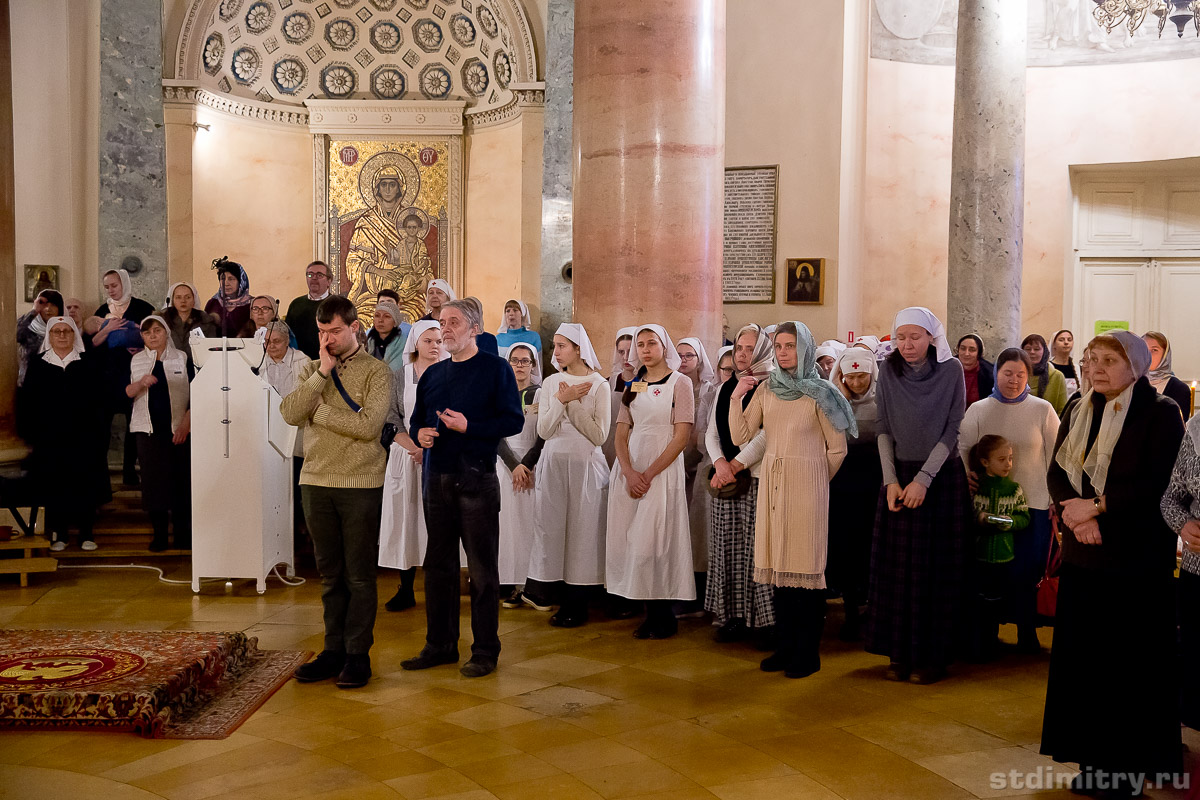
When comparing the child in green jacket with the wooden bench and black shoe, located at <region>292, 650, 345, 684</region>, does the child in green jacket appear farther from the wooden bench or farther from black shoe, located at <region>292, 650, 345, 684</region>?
the wooden bench

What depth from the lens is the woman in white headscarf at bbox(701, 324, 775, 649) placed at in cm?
562

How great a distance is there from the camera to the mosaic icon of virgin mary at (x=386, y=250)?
48.5ft

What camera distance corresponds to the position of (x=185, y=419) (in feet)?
25.3

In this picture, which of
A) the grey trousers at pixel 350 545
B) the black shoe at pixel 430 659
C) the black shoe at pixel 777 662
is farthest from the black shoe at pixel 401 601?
the black shoe at pixel 777 662

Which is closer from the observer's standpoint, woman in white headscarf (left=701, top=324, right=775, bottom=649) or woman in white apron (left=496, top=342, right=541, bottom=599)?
woman in white headscarf (left=701, top=324, right=775, bottom=649)

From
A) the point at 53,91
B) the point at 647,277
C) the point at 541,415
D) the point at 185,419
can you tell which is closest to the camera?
the point at 541,415

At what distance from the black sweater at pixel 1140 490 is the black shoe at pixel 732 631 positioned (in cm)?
235

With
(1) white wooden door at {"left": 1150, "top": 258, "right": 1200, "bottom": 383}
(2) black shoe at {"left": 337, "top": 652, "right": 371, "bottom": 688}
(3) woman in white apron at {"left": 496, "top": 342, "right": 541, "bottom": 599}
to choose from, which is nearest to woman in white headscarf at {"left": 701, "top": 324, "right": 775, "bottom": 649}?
(3) woman in white apron at {"left": 496, "top": 342, "right": 541, "bottom": 599}

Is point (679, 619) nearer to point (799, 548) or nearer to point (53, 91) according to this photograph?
point (799, 548)

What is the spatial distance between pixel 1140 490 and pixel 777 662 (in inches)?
81.6

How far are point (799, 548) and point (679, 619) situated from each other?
55.7 inches

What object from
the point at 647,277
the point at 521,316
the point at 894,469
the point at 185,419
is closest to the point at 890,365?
the point at 894,469

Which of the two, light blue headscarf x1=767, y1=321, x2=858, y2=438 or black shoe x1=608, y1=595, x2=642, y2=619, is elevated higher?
light blue headscarf x1=767, y1=321, x2=858, y2=438

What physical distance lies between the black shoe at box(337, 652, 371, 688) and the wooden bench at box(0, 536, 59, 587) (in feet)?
10.2
